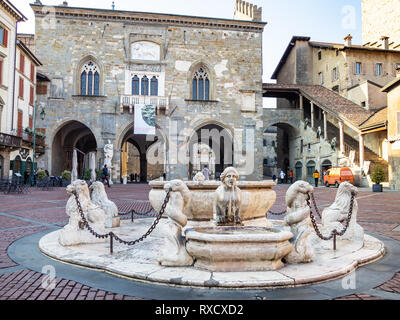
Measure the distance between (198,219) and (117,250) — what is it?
62.1 inches

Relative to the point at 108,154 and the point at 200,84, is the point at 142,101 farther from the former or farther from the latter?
the point at 200,84

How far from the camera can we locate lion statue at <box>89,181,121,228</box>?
589 cm

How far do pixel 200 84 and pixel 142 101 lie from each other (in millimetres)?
5239

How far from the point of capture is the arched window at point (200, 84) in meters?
25.9

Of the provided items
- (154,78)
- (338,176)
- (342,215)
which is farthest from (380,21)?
(342,215)

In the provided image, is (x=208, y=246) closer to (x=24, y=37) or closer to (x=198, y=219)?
(x=198, y=219)

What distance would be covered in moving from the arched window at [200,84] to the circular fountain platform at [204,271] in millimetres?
22054

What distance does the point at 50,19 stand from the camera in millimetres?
23797

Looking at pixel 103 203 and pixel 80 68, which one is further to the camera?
pixel 80 68

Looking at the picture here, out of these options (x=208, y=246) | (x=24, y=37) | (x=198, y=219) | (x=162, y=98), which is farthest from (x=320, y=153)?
(x=24, y=37)

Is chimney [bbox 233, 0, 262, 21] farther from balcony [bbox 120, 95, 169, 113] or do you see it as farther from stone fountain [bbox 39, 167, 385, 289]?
stone fountain [bbox 39, 167, 385, 289]

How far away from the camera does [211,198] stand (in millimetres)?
5191

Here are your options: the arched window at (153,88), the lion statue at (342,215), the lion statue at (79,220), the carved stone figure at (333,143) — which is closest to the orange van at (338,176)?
the carved stone figure at (333,143)

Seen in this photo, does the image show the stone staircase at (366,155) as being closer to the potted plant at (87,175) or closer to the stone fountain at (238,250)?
the potted plant at (87,175)
